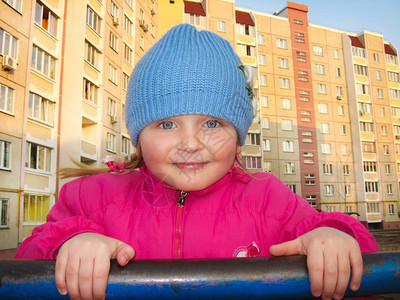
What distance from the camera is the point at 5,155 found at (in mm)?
13148

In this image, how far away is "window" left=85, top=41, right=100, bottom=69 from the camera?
18.3m

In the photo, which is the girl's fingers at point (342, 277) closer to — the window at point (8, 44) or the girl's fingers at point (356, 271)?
the girl's fingers at point (356, 271)

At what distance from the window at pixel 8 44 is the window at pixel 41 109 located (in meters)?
1.70

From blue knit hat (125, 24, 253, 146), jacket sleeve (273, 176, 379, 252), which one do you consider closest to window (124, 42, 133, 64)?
blue knit hat (125, 24, 253, 146)

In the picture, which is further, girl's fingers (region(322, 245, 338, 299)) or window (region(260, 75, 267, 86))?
window (region(260, 75, 267, 86))

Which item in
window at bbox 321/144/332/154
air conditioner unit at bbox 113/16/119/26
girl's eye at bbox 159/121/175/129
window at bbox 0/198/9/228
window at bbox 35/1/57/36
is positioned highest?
air conditioner unit at bbox 113/16/119/26

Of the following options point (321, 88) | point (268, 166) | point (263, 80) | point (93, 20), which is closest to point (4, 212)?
point (93, 20)

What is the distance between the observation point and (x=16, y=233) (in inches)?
522

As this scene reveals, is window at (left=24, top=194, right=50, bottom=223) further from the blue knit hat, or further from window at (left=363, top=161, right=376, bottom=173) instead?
window at (left=363, top=161, right=376, bottom=173)

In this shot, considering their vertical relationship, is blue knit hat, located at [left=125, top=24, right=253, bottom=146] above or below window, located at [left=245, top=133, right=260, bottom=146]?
below

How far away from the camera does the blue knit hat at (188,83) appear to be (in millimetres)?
1505

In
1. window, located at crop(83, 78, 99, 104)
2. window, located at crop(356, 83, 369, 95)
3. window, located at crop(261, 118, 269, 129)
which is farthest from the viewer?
window, located at crop(356, 83, 369, 95)

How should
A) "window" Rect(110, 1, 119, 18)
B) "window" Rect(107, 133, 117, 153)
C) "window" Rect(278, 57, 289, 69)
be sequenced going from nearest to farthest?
"window" Rect(107, 133, 117, 153), "window" Rect(110, 1, 119, 18), "window" Rect(278, 57, 289, 69)

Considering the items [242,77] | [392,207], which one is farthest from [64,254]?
[392,207]
